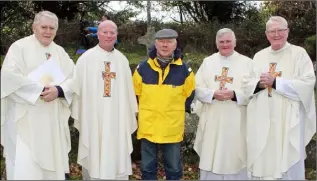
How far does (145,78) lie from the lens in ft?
16.0

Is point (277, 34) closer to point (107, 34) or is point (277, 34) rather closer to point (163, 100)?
point (163, 100)

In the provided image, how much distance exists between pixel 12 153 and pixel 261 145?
8.61 feet

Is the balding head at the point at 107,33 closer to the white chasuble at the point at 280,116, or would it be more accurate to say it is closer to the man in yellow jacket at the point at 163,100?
the man in yellow jacket at the point at 163,100

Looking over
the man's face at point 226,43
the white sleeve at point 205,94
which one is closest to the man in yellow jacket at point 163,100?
the white sleeve at point 205,94

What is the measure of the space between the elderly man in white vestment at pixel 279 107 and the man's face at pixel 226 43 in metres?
0.36

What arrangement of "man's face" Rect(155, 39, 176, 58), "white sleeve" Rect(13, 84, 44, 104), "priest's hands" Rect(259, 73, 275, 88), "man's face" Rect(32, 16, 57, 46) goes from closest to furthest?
"white sleeve" Rect(13, 84, 44, 104) → "man's face" Rect(32, 16, 57, 46) → "man's face" Rect(155, 39, 176, 58) → "priest's hands" Rect(259, 73, 275, 88)

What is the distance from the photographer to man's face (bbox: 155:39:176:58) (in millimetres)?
4770

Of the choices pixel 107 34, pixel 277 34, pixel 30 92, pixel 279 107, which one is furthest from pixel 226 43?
pixel 30 92

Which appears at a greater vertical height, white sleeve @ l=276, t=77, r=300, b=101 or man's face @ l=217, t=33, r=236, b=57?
man's face @ l=217, t=33, r=236, b=57

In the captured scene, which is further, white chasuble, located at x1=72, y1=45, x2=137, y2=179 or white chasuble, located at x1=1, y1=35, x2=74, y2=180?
white chasuble, located at x1=72, y1=45, x2=137, y2=179

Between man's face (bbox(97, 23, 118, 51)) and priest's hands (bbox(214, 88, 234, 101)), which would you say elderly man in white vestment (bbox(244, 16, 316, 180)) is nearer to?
priest's hands (bbox(214, 88, 234, 101))

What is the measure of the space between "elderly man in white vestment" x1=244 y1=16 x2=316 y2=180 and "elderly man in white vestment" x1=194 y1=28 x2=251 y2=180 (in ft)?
0.44

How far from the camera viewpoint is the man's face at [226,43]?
16.7 ft

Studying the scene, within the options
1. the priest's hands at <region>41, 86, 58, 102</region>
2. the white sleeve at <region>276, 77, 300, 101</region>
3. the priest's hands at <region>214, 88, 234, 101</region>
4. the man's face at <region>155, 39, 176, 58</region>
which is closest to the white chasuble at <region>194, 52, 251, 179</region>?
the priest's hands at <region>214, 88, 234, 101</region>
